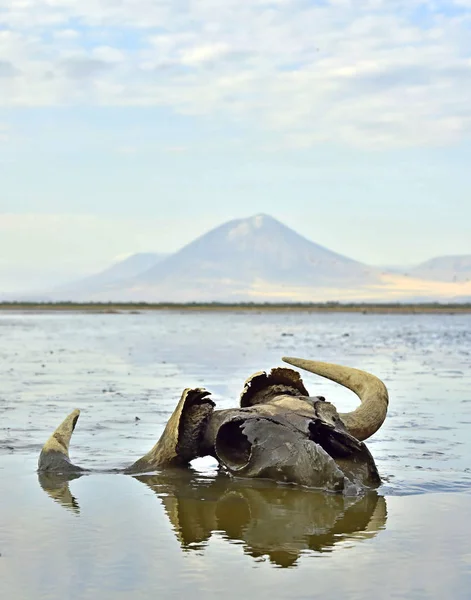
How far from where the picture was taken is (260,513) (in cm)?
878

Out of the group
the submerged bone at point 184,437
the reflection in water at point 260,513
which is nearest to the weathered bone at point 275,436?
the submerged bone at point 184,437

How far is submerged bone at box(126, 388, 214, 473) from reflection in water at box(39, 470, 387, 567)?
0.22m

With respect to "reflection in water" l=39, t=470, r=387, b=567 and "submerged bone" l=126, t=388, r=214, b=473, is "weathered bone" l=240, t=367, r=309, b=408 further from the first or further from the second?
"reflection in water" l=39, t=470, r=387, b=567

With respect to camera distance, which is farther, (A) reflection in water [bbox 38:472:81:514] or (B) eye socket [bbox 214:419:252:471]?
(B) eye socket [bbox 214:419:252:471]

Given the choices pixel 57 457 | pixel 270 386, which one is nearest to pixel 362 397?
pixel 270 386

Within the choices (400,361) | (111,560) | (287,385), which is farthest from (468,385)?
(111,560)

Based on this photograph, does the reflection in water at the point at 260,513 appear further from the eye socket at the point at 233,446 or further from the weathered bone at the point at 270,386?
the weathered bone at the point at 270,386

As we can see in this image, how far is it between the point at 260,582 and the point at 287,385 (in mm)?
4747

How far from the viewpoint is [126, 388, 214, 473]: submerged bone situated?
10727 millimetres

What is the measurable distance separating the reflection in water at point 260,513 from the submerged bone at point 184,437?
22 cm

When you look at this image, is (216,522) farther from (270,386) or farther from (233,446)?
(270,386)

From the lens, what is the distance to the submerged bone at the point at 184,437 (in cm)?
1073

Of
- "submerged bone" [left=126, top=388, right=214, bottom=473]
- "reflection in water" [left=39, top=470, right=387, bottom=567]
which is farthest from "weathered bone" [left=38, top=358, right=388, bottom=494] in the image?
"reflection in water" [left=39, top=470, right=387, bottom=567]

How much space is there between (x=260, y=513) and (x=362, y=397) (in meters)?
3.09
